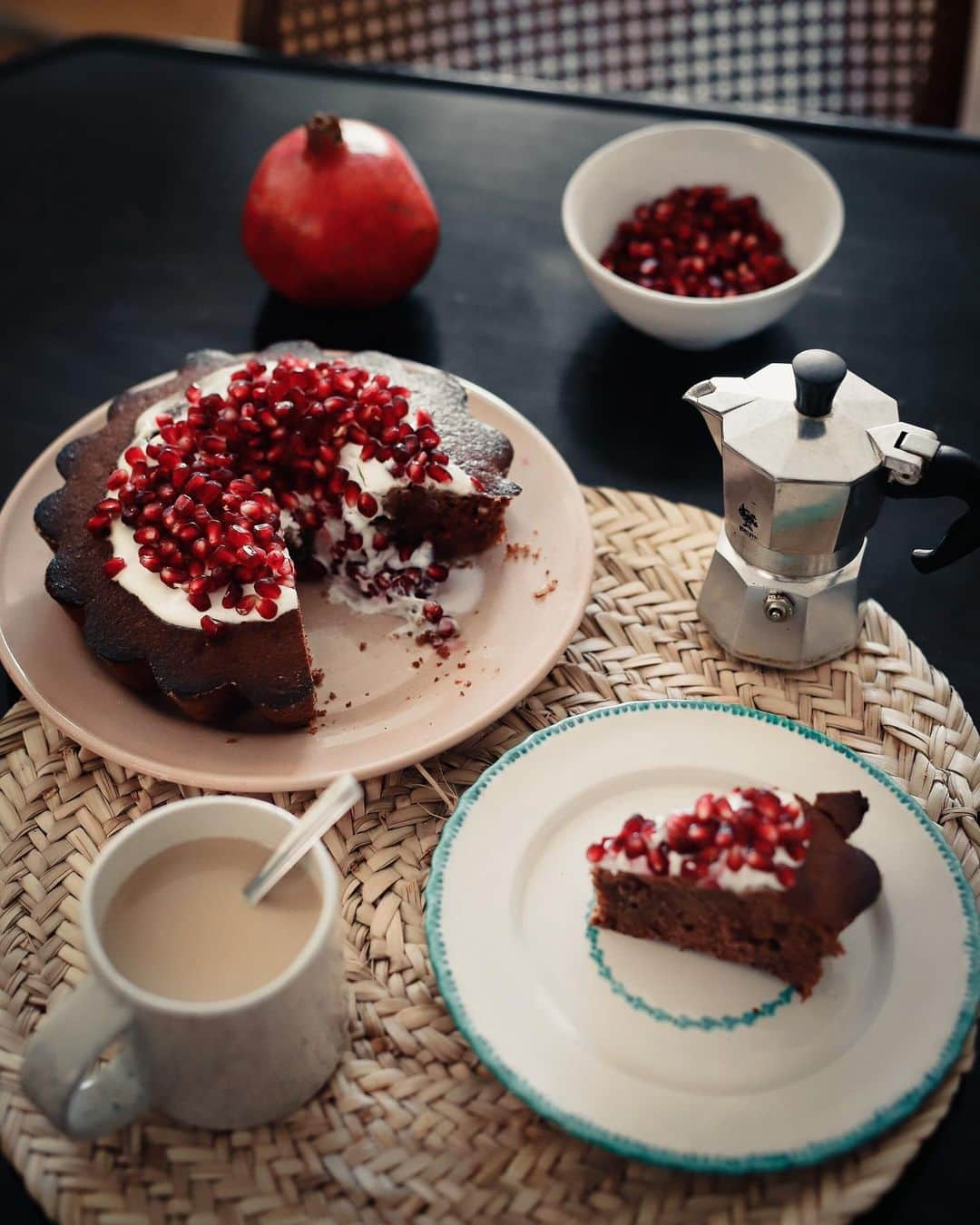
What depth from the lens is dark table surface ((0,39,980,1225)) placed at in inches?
85.3

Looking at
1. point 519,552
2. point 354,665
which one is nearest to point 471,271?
point 519,552

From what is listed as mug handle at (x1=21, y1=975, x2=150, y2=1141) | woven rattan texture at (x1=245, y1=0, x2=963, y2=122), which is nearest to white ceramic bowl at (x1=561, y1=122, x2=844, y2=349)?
woven rattan texture at (x1=245, y1=0, x2=963, y2=122)

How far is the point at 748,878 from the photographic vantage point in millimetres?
1355

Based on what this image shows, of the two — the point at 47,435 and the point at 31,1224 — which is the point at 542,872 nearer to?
the point at 31,1224

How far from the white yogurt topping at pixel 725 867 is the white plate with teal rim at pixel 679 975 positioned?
0.10 meters

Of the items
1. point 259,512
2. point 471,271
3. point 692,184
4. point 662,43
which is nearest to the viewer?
point 259,512

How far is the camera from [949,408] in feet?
7.10

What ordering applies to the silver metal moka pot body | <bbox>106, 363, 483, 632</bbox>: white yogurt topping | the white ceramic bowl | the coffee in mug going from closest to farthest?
1. the coffee in mug
2. the silver metal moka pot body
3. <bbox>106, 363, 483, 632</bbox>: white yogurt topping
4. the white ceramic bowl

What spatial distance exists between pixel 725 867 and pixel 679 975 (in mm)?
155

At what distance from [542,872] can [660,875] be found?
17 cm

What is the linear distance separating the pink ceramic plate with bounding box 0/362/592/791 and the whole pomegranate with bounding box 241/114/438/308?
45cm

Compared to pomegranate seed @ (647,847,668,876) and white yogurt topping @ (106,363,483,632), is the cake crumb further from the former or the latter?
pomegranate seed @ (647,847,668,876)

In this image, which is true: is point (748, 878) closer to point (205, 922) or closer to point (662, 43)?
point (205, 922)

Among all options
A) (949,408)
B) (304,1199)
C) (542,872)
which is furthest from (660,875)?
(949,408)
